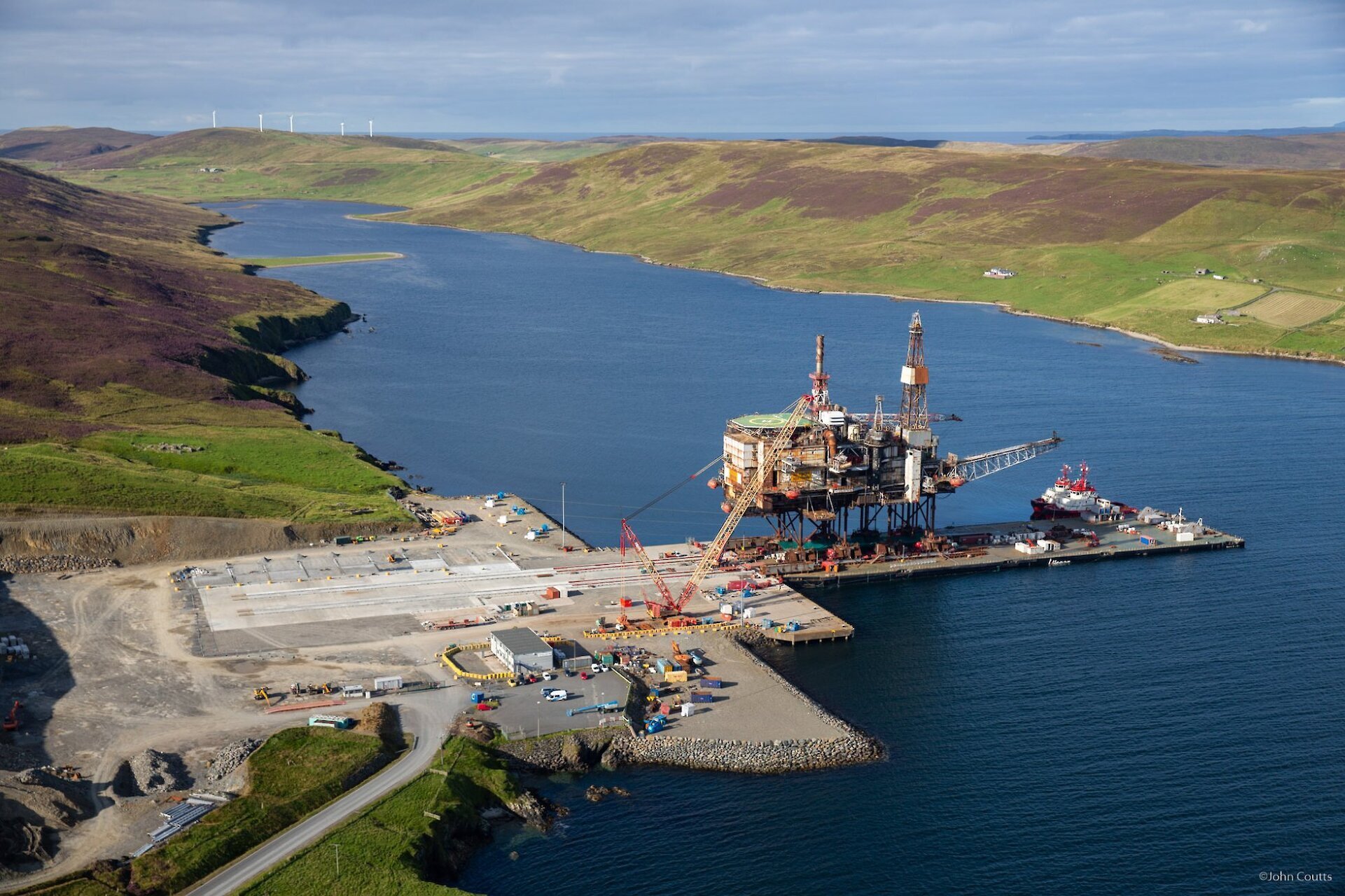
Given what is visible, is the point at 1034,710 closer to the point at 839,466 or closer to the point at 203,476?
the point at 839,466

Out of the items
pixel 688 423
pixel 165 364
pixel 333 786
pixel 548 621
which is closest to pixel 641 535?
pixel 548 621

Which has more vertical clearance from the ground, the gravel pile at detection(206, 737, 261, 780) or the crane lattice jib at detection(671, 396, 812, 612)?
the crane lattice jib at detection(671, 396, 812, 612)

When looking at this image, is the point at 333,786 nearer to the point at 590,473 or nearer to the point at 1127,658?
the point at 1127,658

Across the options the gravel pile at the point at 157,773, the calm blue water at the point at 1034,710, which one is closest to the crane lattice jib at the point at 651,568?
the calm blue water at the point at 1034,710

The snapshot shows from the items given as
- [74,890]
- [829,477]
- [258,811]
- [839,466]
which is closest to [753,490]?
[829,477]

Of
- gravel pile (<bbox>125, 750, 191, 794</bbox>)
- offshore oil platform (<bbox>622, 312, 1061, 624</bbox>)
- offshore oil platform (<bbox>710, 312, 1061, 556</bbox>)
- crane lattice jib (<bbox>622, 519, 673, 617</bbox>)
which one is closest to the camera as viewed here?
gravel pile (<bbox>125, 750, 191, 794</bbox>)

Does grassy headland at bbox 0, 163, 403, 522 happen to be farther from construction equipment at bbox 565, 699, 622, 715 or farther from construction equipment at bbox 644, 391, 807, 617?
construction equipment at bbox 565, 699, 622, 715

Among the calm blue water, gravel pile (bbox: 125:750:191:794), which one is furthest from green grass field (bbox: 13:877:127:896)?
the calm blue water
